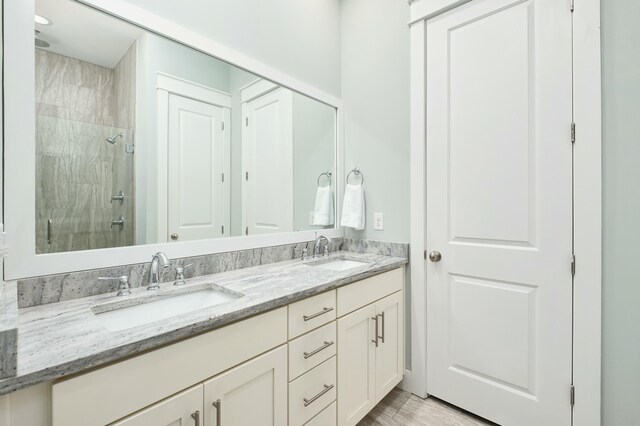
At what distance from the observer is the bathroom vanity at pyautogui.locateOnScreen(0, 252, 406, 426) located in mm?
677

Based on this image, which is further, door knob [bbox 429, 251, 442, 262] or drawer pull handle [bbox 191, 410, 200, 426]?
door knob [bbox 429, 251, 442, 262]

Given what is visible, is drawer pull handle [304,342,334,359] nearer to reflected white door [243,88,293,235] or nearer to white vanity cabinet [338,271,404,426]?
white vanity cabinet [338,271,404,426]

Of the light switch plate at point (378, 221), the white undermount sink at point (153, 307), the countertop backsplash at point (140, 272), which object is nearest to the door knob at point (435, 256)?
the countertop backsplash at point (140, 272)

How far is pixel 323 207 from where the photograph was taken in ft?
7.20

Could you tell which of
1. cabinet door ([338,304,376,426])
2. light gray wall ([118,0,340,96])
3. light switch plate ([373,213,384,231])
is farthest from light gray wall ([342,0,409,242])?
cabinet door ([338,304,376,426])

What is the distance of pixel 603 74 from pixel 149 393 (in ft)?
6.76

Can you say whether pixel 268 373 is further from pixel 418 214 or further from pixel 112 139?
pixel 418 214

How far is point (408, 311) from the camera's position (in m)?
1.91

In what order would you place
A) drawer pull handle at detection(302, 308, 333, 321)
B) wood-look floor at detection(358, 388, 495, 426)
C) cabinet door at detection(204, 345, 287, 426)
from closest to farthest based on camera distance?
1. cabinet door at detection(204, 345, 287, 426)
2. drawer pull handle at detection(302, 308, 333, 321)
3. wood-look floor at detection(358, 388, 495, 426)

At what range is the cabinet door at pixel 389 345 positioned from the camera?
1.64m

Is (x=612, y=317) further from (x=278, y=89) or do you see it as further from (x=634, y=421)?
(x=278, y=89)

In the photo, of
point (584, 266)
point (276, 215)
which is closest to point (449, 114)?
point (584, 266)

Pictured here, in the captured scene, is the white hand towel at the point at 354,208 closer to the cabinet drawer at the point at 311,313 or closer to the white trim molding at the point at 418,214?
the white trim molding at the point at 418,214

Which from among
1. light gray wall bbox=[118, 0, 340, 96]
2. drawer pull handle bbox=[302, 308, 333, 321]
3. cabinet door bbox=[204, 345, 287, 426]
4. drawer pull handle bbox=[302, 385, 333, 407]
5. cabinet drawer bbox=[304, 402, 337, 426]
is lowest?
cabinet drawer bbox=[304, 402, 337, 426]
